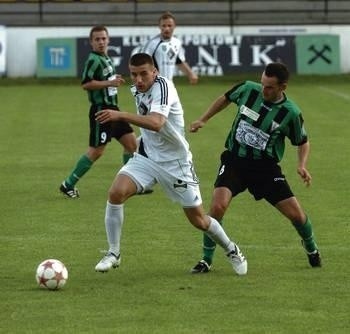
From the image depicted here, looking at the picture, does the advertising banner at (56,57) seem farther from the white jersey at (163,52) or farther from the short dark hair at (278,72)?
the short dark hair at (278,72)

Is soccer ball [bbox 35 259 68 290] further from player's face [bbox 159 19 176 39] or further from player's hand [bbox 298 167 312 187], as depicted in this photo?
player's face [bbox 159 19 176 39]

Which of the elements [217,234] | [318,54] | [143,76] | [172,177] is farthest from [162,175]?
[318,54]

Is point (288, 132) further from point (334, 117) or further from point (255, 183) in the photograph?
point (334, 117)

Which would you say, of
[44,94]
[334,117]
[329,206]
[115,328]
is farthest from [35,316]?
[44,94]

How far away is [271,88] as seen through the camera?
999 cm

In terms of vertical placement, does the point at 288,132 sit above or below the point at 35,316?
above

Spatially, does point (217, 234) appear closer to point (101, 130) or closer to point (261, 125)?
point (261, 125)

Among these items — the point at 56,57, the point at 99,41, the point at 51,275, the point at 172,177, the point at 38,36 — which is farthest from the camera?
the point at 38,36

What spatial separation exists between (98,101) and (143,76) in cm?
551

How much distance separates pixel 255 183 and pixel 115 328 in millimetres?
2542

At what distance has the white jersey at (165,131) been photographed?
9812mm

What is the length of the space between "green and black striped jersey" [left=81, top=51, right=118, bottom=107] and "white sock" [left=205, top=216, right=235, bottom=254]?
5.15 metres

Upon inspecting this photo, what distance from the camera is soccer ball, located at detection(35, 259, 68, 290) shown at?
9.41m

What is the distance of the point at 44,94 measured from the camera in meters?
31.1
